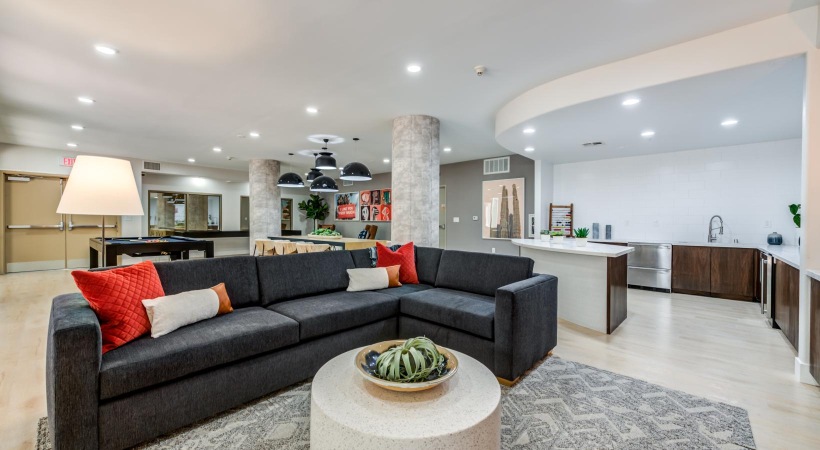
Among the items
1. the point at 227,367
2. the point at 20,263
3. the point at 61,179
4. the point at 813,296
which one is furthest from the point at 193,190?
the point at 813,296

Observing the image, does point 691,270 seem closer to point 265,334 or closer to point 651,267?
point 651,267

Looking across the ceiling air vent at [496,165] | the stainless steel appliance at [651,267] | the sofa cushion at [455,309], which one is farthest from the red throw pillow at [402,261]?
the ceiling air vent at [496,165]

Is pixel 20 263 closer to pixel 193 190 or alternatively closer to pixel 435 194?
pixel 193 190

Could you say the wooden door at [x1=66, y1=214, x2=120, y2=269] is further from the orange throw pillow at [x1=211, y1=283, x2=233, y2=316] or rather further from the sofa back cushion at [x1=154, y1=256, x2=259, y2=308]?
the orange throw pillow at [x1=211, y1=283, x2=233, y2=316]

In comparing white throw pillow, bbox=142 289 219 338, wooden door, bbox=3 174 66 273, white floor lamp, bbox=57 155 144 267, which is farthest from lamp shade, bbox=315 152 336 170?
wooden door, bbox=3 174 66 273

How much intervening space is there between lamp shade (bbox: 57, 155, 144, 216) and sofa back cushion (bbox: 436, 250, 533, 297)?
105 inches

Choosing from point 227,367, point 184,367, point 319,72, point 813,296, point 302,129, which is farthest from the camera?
point 302,129

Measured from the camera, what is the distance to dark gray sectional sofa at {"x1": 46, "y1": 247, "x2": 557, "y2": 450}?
164cm

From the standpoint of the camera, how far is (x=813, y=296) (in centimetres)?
259

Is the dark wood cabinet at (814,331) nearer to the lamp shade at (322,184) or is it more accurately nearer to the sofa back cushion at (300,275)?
the sofa back cushion at (300,275)

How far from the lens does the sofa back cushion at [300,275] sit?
9.61 feet

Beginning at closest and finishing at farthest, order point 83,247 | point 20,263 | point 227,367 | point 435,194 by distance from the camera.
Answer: point 227,367, point 435,194, point 20,263, point 83,247

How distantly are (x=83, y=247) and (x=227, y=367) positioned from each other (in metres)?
9.31

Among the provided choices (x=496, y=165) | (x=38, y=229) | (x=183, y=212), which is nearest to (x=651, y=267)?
(x=496, y=165)
